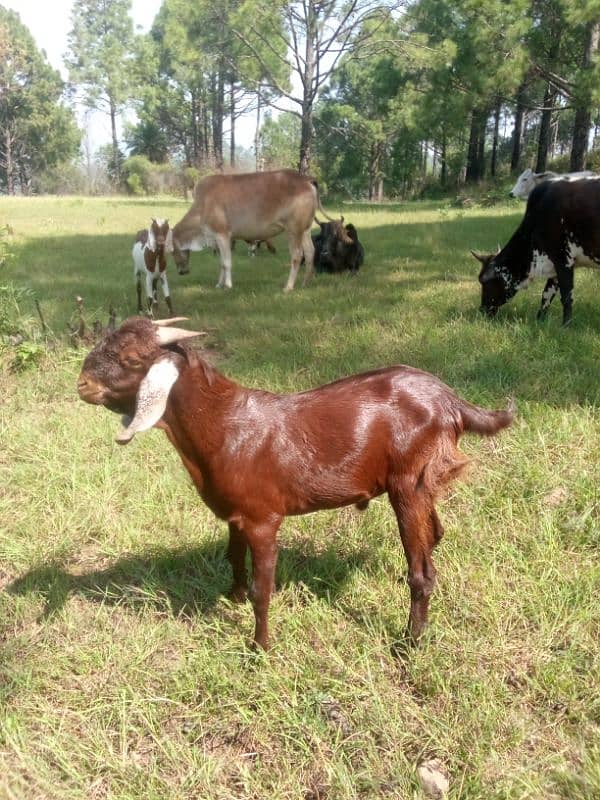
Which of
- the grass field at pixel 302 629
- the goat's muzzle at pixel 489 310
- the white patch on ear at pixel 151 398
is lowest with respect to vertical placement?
the grass field at pixel 302 629

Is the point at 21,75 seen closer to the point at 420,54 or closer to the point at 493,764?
the point at 420,54

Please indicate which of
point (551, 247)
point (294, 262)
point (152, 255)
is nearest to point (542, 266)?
point (551, 247)

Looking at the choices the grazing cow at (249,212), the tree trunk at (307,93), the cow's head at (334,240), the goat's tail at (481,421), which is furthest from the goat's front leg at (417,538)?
the tree trunk at (307,93)

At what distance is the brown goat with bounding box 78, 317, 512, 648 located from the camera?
2188mm

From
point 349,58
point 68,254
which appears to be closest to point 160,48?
point 349,58

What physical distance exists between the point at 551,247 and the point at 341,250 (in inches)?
162

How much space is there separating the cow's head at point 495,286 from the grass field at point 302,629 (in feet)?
5.29

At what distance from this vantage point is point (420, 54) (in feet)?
63.2

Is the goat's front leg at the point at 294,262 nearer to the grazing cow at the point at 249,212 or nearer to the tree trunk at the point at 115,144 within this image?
the grazing cow at the point at 249,212

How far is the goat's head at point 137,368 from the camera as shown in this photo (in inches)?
81.0

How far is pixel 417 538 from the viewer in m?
Answer: 2.34

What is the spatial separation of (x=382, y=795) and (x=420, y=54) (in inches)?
839

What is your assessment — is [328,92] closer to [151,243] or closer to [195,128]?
[195,128]

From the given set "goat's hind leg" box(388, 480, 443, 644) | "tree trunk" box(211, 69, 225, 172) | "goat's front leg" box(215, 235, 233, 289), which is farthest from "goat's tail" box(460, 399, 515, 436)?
"tree trunk" box(211, 69, 225, 172)
